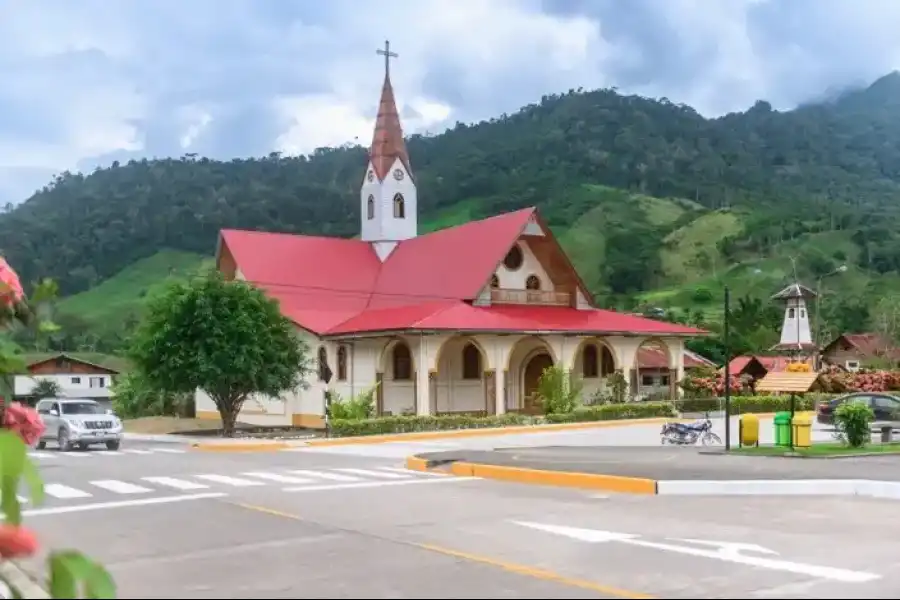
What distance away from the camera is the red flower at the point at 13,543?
9.75 ft

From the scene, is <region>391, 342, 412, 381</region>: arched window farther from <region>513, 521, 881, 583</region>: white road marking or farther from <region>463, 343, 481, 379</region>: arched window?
<region>513, 521, 881, 583</region>: white road marking

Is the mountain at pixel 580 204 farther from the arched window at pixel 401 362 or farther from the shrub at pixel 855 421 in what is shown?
the shrub at pixel 855 421

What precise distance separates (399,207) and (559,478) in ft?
108

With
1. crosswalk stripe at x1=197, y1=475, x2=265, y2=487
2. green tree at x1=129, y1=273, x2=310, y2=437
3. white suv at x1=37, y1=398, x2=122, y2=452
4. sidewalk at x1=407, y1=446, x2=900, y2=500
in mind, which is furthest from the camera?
green tree at x1=129, y1=273, x2=310, y2=437

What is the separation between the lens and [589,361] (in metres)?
43.2

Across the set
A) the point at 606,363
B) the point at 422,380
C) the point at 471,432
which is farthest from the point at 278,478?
the point at 606,363

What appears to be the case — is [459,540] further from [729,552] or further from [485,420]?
[485,420]

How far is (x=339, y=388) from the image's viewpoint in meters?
41.1

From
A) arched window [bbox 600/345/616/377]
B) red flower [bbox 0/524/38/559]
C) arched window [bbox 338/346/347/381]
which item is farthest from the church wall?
red flower [bbox 0/524/38/559]

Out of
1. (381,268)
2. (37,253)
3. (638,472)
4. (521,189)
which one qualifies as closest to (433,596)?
(638,472)

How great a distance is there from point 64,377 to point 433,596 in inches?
3024

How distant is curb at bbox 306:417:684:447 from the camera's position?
101 feet

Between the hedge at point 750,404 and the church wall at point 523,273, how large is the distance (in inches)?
293

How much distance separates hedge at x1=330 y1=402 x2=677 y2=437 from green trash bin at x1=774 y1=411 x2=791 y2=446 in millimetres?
12864
